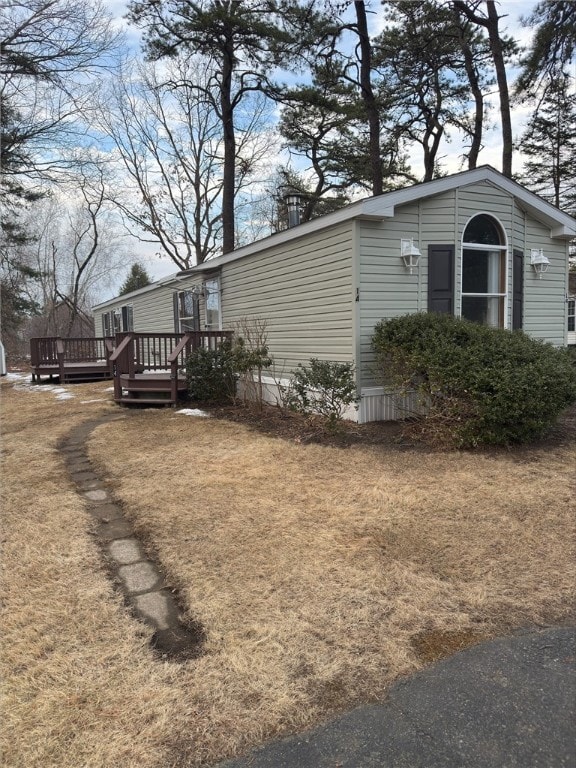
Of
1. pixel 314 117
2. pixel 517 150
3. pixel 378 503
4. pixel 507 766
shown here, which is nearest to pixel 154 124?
pixel 314 117

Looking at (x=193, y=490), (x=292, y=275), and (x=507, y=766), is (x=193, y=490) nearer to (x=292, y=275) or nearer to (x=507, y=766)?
(x=507, y=766)

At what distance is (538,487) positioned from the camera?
4.09 meters

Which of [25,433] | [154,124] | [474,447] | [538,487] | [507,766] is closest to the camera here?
[507,766]

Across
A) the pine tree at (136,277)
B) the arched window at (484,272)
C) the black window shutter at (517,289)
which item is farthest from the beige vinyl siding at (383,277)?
the pine tree at (136,277)

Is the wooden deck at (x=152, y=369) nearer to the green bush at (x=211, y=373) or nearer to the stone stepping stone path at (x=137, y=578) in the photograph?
the green bush at (x=211, y=373)

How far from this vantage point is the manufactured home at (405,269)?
6.27 m

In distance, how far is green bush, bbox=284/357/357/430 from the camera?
588 cm

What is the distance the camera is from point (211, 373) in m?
8.31

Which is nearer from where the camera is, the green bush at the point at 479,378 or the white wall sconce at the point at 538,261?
the green bush at the point at 479,378

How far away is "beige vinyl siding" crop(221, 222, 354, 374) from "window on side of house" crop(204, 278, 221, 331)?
3.64ft

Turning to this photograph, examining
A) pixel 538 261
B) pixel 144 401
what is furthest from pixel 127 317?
pixel 538 261

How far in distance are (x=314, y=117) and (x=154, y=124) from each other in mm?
9112

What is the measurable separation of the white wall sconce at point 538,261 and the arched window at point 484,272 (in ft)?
2.61

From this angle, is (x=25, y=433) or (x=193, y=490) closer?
(x=193, y=490)
